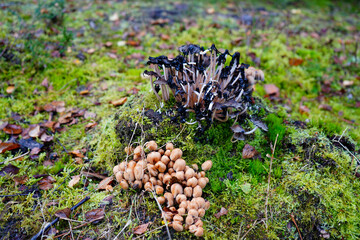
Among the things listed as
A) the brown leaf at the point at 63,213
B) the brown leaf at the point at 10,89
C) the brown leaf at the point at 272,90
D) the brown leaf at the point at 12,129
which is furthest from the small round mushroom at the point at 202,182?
Answer: the brown leaf at the point at 10,89

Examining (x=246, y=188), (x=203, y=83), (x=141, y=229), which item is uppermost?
(x=203, y=83)

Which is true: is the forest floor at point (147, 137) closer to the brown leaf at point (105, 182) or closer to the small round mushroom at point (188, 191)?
the brown leaf at point (105, 182)

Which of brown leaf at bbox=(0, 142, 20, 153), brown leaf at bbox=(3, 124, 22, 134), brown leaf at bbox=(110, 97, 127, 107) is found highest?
brown leaf at bbox=(110, 97, 127, 107)

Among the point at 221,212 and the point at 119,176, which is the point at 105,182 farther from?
the point at 221,212

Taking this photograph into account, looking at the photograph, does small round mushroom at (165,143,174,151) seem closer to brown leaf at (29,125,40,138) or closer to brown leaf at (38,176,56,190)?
brown leaf at (38,176,56,190)

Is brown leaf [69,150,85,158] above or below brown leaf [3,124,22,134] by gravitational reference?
below

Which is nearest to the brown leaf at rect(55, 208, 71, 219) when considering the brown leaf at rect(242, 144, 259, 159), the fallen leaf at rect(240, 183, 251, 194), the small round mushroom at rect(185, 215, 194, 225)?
the small round mushroom at rect(185, 215, 194, 225)

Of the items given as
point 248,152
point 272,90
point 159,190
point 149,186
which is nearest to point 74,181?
point 149,186
